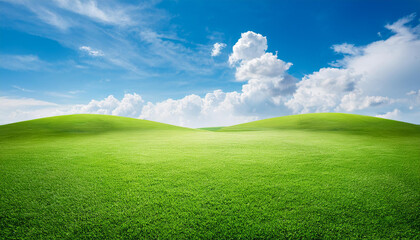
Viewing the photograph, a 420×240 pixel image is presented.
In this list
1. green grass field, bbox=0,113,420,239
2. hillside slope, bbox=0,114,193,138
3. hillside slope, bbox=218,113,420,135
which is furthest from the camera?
hillside slope, bbox=218,113,420,135

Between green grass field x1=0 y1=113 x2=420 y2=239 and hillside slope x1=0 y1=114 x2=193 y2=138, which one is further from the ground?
hillside slope x1=0 y1=114 x2=193 y2=138

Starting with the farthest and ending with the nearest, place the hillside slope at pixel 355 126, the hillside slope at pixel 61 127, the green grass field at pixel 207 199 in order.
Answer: the hillside slope at pixel 355 126 → the hillside slope at pixel 61 127 → the green grass field at pixel 207 199

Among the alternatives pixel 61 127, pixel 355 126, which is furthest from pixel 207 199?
pixel 355 126

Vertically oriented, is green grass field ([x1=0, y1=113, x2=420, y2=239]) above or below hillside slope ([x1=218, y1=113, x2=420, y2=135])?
below

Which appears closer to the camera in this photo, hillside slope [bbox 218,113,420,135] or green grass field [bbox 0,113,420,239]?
green grass field [bbox 0,113,420,239]

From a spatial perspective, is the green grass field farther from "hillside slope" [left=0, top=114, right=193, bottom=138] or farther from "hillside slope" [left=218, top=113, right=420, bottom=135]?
"hillside slope" [left=218, top=113, right=420, bottom=135]

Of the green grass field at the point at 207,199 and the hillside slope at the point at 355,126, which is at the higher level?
the hillside slope at the point at 355,126

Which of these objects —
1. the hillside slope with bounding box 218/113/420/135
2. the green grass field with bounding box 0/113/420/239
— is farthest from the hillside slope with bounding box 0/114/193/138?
the hillside slope with bounding box 218/113/420/135

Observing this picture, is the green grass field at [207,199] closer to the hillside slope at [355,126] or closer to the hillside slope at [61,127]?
the hillside slope at [61,127]

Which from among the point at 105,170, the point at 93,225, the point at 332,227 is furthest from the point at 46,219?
the point at 332,227

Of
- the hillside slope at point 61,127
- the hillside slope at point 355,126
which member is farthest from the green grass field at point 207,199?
the hillside slope at point 355,126

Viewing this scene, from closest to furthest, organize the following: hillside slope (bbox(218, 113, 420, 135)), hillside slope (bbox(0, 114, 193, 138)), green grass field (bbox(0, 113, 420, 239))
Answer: green grass field (bbox(0, 113, 420, 239))
hillside slope (bbox(0, 114, 193, 138))
hillside slope (bbox(218, 113, 420, 135))

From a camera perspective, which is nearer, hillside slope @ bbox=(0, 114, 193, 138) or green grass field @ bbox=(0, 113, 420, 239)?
green grass field @ bbox=(0, 113, 420, 239)

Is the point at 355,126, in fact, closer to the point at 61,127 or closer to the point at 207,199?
the point at 207,199
